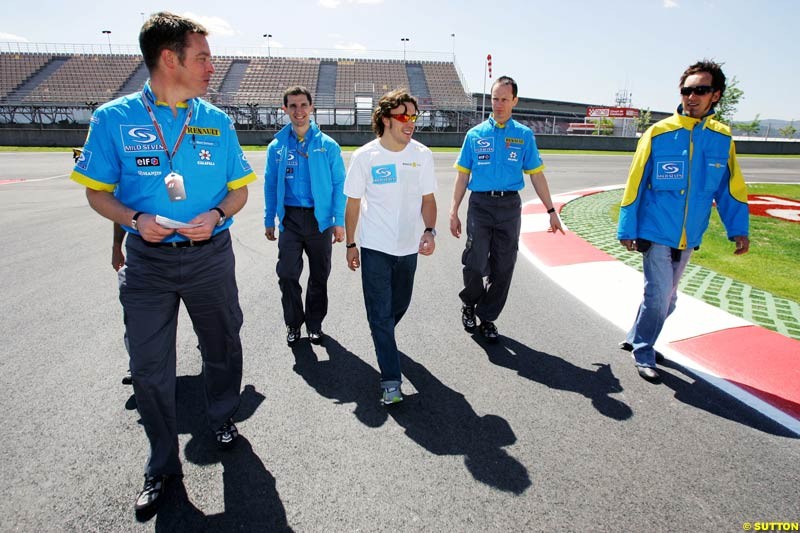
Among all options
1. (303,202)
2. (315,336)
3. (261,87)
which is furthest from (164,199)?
(261,87)

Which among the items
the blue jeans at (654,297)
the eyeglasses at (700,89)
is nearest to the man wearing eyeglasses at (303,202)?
the blue jeans at (654,297)

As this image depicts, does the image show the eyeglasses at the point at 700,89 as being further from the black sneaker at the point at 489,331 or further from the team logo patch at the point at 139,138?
the team logo patch at the point at 139,138

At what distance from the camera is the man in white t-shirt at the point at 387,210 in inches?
120

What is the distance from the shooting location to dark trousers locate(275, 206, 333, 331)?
3.98m

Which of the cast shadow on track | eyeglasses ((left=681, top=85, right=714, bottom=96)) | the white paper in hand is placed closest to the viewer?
the white paper in hand

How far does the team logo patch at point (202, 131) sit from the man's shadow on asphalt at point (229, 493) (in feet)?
5.73

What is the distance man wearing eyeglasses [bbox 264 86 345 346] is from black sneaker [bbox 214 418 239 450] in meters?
1.35

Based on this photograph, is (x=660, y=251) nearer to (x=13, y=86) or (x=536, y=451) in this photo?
(x=536, y=451)

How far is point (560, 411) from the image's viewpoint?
3027 mm

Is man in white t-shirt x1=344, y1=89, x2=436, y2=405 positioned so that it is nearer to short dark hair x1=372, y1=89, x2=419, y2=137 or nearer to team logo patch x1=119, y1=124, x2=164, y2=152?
short dark hair x1=372, y1=89, x2=419, y2=137

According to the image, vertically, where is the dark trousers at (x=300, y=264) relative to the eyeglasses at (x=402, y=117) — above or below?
below

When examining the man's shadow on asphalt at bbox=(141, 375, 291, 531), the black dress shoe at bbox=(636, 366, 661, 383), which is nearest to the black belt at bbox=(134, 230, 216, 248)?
the man's shadow on asphalt at bbox=(141, 375, 291, 531)

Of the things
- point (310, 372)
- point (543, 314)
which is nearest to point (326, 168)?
point (310, 372)

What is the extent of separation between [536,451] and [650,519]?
63cm
